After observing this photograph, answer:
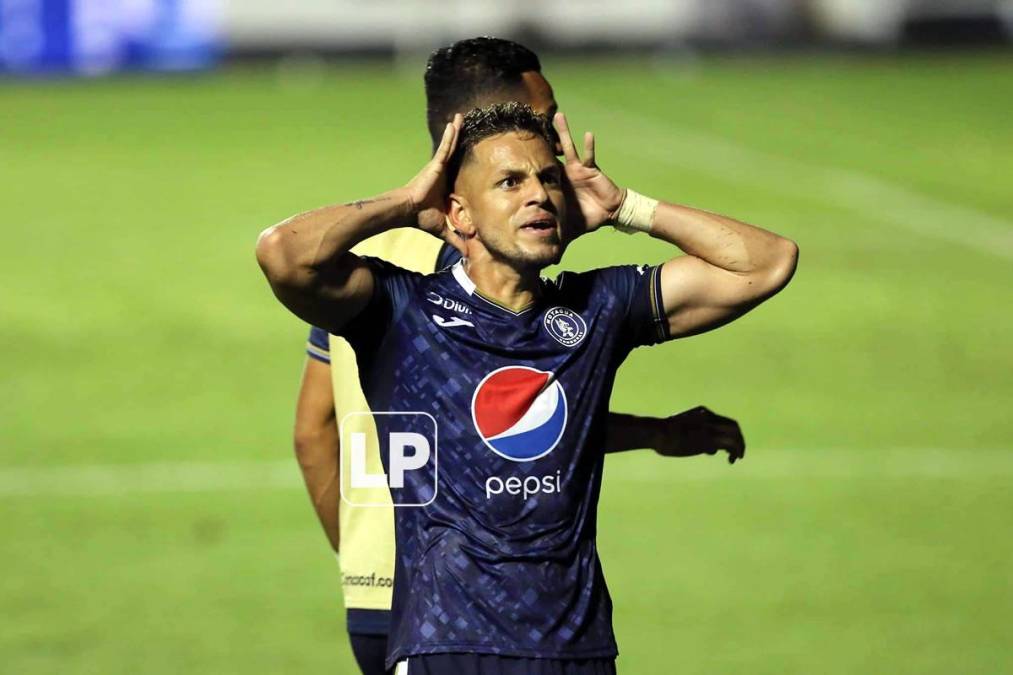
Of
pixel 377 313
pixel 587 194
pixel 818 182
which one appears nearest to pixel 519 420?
pixel 377 313

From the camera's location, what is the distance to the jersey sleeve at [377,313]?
191 inches

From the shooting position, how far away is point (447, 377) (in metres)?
4.82

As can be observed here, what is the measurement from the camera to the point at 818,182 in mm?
21625

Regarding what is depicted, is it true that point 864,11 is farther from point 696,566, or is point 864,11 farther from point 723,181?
point 696,566

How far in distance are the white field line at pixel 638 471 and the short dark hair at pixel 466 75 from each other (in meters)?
5.84

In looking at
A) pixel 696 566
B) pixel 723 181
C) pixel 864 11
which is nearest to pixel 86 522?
pixel 696 566

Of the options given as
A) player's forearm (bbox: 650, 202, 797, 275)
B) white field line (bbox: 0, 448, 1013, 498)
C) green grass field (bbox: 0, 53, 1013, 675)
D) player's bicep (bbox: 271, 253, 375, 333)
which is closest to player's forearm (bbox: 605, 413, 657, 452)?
player's forearm (bbox: 650, 202, 797, 275)

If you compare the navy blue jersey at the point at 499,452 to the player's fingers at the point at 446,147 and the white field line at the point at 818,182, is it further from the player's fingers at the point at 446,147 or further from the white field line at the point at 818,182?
the white field line at the point at 818,182

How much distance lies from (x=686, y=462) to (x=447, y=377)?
285 inches

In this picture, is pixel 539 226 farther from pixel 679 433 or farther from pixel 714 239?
pixel 679 433

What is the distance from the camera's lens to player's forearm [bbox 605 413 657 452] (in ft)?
17.7

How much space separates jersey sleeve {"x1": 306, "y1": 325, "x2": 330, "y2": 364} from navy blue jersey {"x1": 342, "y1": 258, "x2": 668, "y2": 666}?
88 centimetres

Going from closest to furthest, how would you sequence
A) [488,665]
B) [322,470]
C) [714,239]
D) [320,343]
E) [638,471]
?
[488,665] < [714,239] < [320,343] < [322,470] < [638,471]

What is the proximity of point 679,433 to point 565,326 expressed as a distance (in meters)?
0.64
